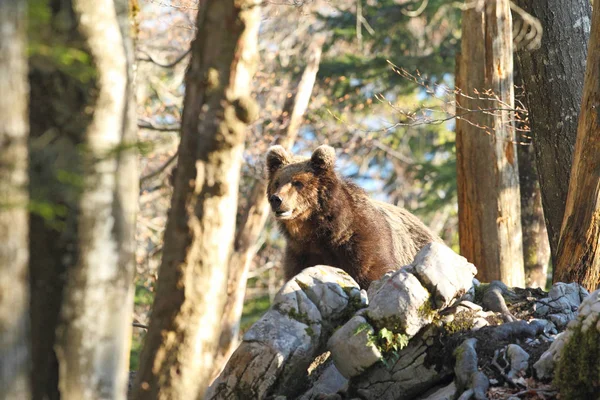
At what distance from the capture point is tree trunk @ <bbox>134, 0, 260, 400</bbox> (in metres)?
4.08

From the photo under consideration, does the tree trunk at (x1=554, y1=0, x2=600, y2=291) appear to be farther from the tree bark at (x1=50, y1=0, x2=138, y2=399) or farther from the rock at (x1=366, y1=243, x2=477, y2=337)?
the tree bark at (x1=50, y1=0, x2=138, y2=399)

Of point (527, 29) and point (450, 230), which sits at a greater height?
point (527, 29)

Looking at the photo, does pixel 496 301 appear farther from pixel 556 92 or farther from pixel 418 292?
pixel 556 92

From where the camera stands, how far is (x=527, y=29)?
388 inches

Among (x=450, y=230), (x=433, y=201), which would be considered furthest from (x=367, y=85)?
(x=450, y=230)

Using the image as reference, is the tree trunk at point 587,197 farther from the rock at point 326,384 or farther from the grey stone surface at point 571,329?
the rock at point 326,384

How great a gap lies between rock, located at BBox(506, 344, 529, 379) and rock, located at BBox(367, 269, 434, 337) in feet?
2.22

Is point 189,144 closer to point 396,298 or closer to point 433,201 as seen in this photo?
point 396,298

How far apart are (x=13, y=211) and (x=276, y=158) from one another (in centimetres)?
646

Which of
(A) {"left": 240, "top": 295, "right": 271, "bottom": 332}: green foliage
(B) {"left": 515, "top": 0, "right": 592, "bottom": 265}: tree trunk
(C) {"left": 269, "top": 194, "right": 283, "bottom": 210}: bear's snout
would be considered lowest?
(A) {"left": 240, "top": 295, "right": 271, "bottom": 332}: green foliage

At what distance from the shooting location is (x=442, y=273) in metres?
6.27

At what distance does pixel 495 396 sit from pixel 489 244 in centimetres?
479

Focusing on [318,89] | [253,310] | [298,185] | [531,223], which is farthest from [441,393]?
[253,310]

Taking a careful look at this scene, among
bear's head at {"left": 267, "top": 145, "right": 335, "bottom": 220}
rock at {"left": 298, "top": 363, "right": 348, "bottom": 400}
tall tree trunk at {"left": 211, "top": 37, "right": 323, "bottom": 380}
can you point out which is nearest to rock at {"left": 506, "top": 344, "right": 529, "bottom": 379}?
rock at {"left": 298, "top": 363, "right": 348, "bottom": 400}
